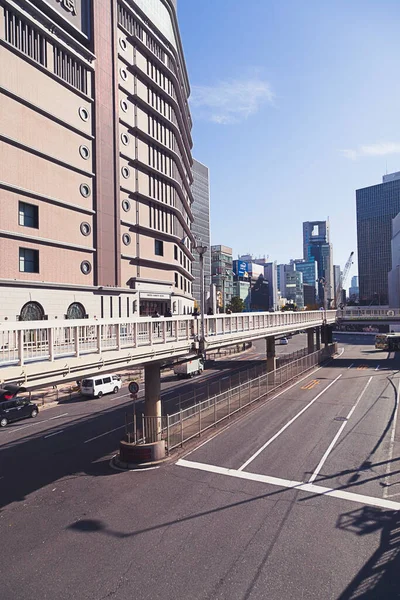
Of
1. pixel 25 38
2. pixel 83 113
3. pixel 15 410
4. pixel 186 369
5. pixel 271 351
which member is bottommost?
pixel 186 369

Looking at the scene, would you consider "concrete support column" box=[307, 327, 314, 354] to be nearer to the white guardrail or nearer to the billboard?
the white guardrail

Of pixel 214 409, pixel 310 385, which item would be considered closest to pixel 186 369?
pixel 310 385

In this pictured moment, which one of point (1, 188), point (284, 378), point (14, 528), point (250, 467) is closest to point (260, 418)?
Answer: point (250, 467)

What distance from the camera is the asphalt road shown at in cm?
895

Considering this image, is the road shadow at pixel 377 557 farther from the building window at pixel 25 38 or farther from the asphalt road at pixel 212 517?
the building window at pixel 25 38

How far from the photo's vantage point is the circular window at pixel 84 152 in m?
37.6

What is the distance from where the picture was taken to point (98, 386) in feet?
103

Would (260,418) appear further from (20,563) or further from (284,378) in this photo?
(20,563)

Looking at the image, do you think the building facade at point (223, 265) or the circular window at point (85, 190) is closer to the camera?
the circular window at point (85, 190)

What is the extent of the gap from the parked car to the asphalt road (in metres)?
2.23

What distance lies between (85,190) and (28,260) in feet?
31.8

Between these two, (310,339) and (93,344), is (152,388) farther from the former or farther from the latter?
(310,339)

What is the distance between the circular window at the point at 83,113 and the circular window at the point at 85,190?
643cm

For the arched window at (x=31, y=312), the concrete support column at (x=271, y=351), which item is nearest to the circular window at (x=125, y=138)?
the arched window at (x=31, y=312)
